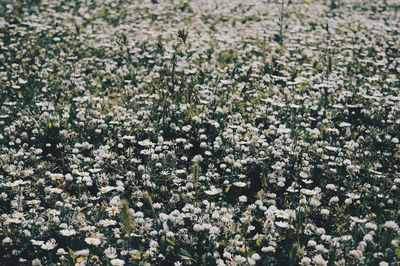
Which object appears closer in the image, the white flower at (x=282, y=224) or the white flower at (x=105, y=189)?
→ the white flower at (x=282, y=224)

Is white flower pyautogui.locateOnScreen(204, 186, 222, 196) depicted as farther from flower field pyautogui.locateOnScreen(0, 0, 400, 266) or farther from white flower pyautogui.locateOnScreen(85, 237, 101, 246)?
white flower pyautogui.locateOnScreen(85, 237, 101, 246)

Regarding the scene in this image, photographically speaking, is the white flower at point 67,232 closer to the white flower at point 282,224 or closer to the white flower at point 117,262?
the white flower at point 117,262

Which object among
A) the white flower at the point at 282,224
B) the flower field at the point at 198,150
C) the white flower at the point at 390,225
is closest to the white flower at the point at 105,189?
the flower field at the point at 198,150

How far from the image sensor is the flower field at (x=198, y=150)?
11.3 ft

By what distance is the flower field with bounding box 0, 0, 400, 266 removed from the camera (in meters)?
3.44

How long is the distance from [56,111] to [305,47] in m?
4.08

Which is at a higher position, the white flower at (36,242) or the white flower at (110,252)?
the white flower at (36,242)

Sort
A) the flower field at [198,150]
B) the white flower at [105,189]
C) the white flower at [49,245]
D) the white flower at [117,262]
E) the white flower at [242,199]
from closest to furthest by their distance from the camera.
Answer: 1. the white flower at [117,262]
2. the white flower at [49,245]
3. the flower field at [198,150]
4. the white flower at [242,199]
5. the white flower at [105,189]

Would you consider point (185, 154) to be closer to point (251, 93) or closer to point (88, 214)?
point (88, 214)

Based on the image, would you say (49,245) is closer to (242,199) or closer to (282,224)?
(242,199)

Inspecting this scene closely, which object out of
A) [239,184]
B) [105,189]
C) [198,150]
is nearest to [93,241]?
[105,189]

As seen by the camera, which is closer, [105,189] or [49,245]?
[49,245]

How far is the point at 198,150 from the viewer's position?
478 cm

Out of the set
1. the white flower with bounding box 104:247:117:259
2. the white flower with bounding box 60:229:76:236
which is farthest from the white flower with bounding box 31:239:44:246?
the white flower with bounding box 104:247:117:259
